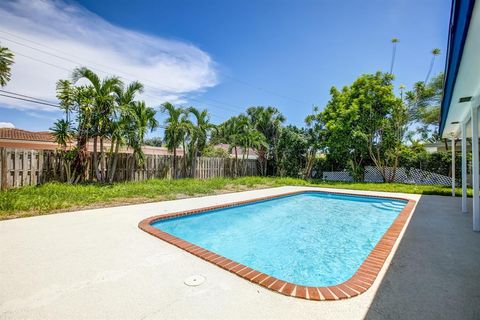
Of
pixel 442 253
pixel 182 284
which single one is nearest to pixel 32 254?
pixel 182 284

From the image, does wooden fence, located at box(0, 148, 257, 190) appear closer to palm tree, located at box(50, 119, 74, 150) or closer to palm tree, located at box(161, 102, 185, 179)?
palm tree, located at box(50, 119, 74, 150)

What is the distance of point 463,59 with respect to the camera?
2508 millimetres

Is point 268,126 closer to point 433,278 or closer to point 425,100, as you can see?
point 425,100

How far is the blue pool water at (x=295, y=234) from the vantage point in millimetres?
3664

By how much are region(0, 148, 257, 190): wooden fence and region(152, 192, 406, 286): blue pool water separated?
5655 millimetres

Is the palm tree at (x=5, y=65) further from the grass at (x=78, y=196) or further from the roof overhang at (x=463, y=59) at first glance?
the roof overhang at (x=463, y=59)

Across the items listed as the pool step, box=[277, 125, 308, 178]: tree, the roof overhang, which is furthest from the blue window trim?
box=[277, 125, 308, 178]: tree

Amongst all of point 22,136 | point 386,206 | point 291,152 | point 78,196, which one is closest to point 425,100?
point 291,152

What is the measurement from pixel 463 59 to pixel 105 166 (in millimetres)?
10998

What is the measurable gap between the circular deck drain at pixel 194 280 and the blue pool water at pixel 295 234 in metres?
1.35

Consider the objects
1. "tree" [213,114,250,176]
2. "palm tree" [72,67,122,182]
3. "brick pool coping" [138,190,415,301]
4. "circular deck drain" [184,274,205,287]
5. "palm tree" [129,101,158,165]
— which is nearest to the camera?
"brick pool coping" [138,190,415,301]

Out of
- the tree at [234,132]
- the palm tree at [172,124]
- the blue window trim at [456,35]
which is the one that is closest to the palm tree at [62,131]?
the palm tree at [172,124]

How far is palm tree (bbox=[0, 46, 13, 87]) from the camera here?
611 cm

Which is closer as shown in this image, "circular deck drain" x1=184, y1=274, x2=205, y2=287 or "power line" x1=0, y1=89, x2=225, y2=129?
"circular deck drain" x1=184, y1=274, x2=205, y2=287
